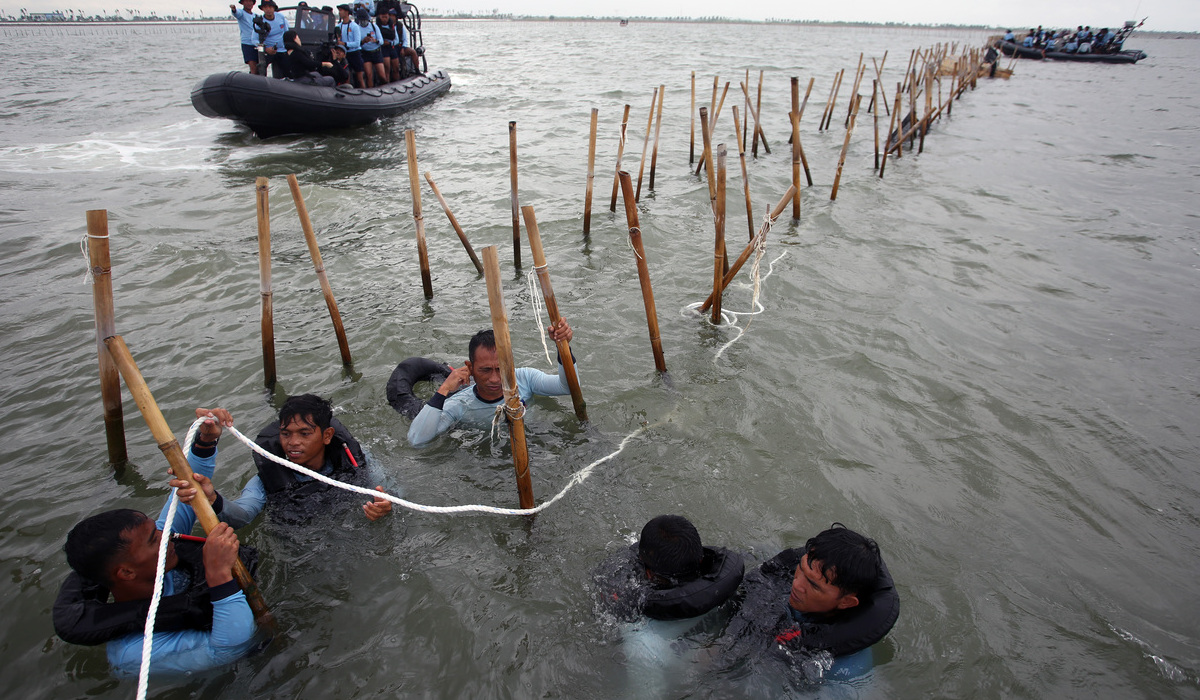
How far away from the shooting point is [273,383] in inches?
216

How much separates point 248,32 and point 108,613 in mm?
16581

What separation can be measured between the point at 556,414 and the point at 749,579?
240 cm

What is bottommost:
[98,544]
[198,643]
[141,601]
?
[198,643]

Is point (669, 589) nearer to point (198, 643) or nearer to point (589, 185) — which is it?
point (198, 643)

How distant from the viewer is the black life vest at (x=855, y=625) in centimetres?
271

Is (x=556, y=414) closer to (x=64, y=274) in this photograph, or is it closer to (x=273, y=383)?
(x=273, y=383)

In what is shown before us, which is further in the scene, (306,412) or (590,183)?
(590,183)

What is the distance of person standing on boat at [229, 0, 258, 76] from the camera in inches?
550

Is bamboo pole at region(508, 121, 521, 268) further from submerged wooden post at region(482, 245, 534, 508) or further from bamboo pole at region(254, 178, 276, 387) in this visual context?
submerged wooden post at region(482, 245, 534, 508)

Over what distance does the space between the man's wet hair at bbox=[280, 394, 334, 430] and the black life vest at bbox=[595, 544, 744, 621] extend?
2026 millimetres

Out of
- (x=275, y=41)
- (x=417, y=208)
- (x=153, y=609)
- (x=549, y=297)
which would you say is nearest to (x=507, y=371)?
(x=549, y=297)

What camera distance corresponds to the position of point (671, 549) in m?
2.91

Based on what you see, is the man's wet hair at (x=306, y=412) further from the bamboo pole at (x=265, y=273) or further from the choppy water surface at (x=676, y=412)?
the bamboo pole at (x=265, y=273)

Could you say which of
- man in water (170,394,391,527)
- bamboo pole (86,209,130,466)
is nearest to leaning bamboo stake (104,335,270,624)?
man in water (170,394,391,527)
